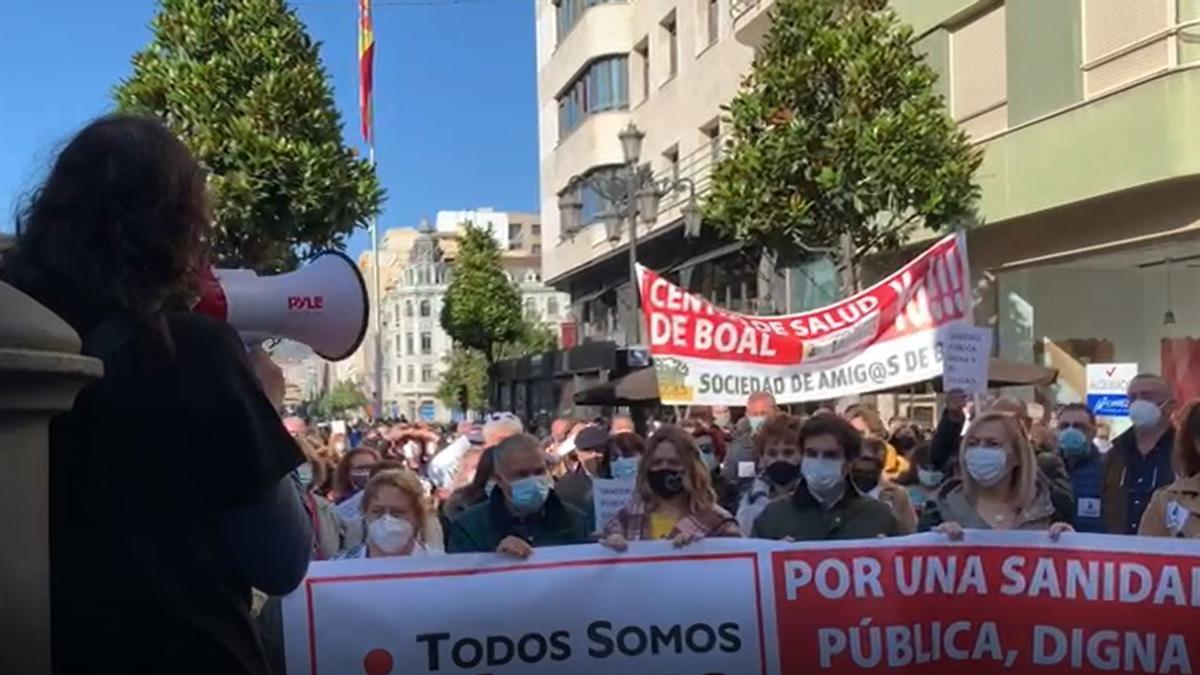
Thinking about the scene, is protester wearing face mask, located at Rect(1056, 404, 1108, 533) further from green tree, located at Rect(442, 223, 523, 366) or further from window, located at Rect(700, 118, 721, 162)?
Answer: green tree, located at Rect(442, 223, 523, 366)

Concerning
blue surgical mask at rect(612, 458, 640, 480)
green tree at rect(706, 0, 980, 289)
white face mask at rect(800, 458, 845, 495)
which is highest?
green tree at rect(706, 0, 980, 289)

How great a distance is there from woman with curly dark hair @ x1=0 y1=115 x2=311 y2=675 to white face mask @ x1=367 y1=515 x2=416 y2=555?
3.60 m

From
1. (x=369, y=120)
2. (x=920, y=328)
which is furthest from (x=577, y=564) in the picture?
(x=369, y=120)

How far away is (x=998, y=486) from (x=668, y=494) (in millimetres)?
1330

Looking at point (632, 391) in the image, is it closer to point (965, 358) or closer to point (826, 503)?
point (965, 358)

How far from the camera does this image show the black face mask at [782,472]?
303 inches

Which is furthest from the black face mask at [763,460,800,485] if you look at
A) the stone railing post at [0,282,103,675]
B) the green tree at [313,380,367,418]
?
the green tree at [313,380,367,418]

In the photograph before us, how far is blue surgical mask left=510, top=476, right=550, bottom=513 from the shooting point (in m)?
6.35

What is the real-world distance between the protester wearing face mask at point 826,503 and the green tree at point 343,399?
94.8 metres

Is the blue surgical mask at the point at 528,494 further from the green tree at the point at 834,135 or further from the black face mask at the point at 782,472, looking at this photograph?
the green tree at the point at 834,135

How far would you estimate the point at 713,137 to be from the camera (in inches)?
1112

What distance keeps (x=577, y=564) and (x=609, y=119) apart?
3125cm

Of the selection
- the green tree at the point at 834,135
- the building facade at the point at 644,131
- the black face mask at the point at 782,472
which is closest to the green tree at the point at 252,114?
the green tree at the point at 834,135

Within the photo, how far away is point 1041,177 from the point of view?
17.8m
